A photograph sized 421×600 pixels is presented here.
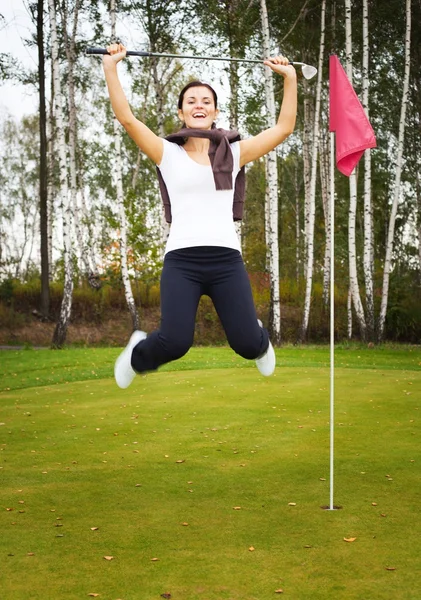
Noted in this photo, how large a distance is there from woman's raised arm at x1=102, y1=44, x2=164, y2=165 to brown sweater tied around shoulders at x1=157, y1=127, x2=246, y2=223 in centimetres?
13

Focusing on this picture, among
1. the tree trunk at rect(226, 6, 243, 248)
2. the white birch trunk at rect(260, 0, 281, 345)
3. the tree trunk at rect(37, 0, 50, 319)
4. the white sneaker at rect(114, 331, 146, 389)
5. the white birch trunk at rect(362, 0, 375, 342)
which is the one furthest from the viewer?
the tree trunk at rect(37, 0, 50, 319)

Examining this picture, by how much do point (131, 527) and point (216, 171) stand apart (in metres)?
1.95

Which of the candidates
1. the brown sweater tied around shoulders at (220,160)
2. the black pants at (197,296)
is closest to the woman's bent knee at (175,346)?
the black pants at (197,296)

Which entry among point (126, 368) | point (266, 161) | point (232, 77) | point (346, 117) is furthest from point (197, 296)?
point (232, 77)

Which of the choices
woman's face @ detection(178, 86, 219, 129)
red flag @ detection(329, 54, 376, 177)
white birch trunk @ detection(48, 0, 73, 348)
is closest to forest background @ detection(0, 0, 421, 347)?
white birch trunk @ detection(48, 0, 73, 348)

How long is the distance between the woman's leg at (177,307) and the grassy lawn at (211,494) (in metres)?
0.91

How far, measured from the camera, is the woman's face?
4.14m

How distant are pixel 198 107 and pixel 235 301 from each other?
118cm

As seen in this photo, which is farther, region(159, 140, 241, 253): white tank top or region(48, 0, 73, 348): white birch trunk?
region(48, 0, 73, 348): white birch trunk

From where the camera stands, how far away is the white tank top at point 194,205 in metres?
3.90

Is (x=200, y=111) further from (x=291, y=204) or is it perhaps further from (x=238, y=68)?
(x=291, y=204)

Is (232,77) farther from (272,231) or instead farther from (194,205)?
(194,205)

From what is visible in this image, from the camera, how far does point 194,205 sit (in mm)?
3914

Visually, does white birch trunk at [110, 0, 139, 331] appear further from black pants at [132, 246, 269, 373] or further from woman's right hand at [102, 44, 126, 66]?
black pants at [132, 246, 269, 373]
